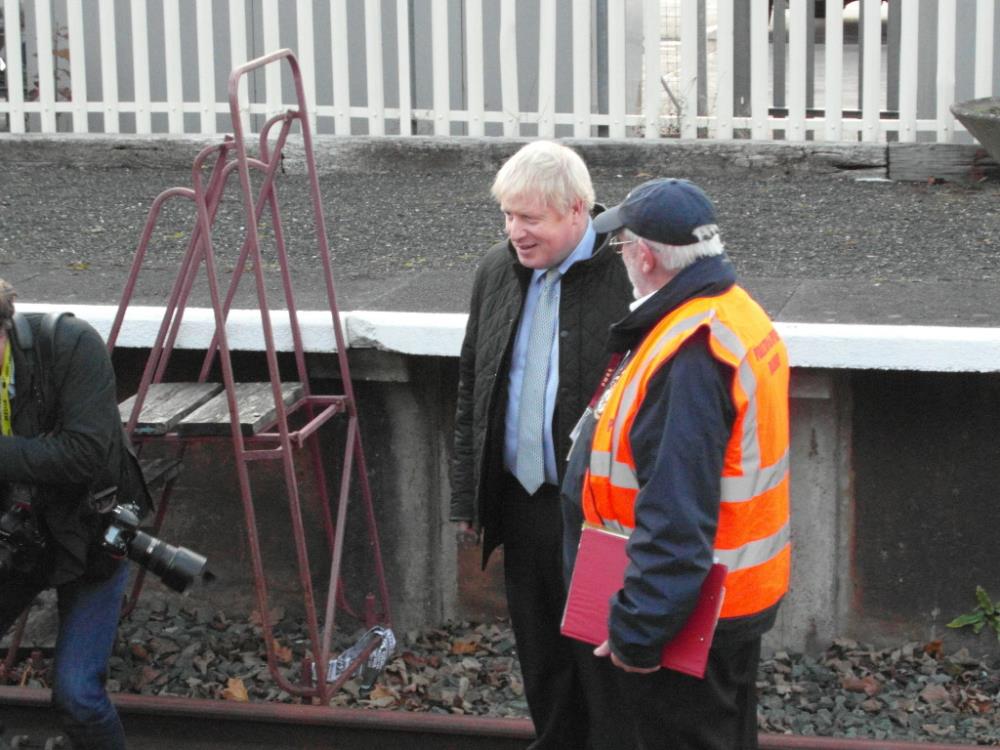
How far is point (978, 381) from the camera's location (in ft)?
17.1

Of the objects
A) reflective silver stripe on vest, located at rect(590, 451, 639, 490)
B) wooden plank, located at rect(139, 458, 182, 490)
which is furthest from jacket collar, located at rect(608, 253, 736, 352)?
wooden plank, located at rect(139, 458, 182, 490)

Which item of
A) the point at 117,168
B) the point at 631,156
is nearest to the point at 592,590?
→ the point at 631,156

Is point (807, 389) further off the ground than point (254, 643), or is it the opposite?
point (807, 389)

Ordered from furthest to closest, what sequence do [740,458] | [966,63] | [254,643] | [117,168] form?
[117,168], [966,63], [254,643], [740,458]

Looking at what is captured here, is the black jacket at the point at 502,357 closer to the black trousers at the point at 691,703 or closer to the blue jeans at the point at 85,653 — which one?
the black trousers at the point at 691,703

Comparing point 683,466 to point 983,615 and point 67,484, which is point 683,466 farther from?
point 983,615

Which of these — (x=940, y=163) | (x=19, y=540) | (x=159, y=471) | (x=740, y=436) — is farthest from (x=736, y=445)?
(x=940, y=163)

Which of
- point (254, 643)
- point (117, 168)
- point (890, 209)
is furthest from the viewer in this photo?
point (117, 168)

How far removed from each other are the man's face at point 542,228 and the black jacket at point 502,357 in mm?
74

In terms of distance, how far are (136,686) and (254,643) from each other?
47 centimetres

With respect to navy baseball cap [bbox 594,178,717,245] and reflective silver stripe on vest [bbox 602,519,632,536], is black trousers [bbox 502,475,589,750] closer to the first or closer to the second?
reflective silver stripe on vest [bbox 602,519,632,536]

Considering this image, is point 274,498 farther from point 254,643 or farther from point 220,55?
point 220,55

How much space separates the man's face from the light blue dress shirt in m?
0.03

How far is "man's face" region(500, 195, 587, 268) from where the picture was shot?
154 inches
